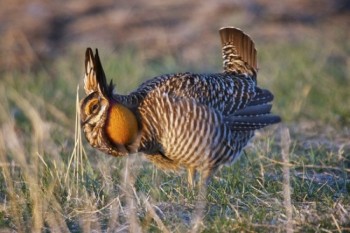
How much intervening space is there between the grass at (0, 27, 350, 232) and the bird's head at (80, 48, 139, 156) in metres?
0.15

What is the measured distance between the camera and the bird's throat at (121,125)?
5453mm

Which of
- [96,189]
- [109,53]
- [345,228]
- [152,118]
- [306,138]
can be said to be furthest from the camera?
[109,53]

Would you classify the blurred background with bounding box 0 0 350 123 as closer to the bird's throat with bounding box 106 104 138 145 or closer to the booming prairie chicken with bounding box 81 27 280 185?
the booming prairie chicken with bounding box 81 27 280 185

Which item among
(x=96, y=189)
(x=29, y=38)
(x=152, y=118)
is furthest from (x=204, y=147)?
(x=29, y=38)

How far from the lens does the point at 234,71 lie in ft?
21.7

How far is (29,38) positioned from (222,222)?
8.16 m

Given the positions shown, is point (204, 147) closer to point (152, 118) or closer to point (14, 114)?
point (152, 118)

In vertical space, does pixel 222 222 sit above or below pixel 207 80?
below

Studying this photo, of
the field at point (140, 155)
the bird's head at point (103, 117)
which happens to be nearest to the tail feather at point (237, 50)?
the field at point (140, 155)

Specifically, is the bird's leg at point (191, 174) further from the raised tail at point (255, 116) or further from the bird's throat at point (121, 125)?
the bird's throat at point (121, 125)

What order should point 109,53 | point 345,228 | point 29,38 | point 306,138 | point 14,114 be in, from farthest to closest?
point 29,38 < point 109,53 < point 14,114 < point 306,138 < point 345,228

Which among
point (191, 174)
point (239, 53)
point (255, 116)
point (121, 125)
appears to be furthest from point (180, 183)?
point (239, 53)

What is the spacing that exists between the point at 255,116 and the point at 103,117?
1.23 metres

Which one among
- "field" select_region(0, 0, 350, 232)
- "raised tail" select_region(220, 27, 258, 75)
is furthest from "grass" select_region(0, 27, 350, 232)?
"raised tail" select_region(220, 27, 258, 75)
